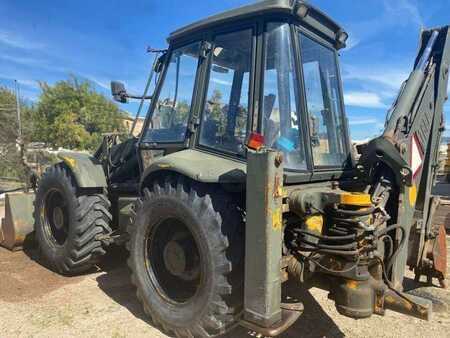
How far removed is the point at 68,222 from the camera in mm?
4406

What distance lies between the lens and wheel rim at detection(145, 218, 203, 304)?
3.15 meters

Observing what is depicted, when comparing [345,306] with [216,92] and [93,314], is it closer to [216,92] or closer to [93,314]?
[216,92]

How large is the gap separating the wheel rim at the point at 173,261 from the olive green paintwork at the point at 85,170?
1300 millimetres

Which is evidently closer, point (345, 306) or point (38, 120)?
point (345, 306)

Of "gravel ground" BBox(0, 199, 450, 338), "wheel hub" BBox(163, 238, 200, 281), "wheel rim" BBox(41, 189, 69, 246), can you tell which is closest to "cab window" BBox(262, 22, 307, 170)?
"wheel hub" BBox(163, 238, 200, 281)

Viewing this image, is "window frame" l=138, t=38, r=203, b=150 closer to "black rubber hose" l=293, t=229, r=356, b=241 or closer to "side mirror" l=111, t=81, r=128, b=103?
"side mirror" l=111, t=81, r=128, b=103

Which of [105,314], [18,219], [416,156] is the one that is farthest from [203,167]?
[18,219]

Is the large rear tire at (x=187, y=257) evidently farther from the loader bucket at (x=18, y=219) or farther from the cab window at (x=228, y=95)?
the loader bucket at (x=18, y=219)

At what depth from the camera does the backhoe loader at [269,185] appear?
2529 millimetres

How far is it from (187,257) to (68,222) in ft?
6.50

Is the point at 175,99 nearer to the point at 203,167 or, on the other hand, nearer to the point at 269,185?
the point at 203,167

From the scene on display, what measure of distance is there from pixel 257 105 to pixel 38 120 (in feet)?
84.4

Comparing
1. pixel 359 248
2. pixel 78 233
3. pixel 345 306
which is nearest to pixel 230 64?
pixel 359 248

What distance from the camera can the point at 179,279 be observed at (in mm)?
3365
